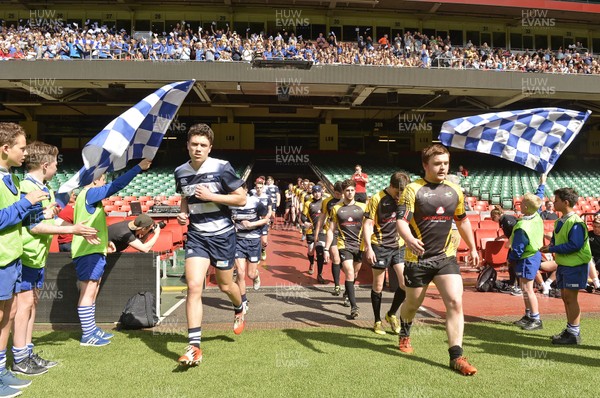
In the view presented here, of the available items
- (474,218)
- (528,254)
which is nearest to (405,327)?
→ (528,254)

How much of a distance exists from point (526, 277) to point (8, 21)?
3198cm

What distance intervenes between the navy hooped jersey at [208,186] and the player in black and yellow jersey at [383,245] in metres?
2.03

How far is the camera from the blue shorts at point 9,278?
3.64m

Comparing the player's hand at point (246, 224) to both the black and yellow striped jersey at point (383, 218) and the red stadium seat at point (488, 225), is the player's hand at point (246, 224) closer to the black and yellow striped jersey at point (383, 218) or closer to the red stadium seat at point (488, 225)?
the black and yellow striped jersey at point (383, 218)

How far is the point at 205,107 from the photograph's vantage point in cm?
2961

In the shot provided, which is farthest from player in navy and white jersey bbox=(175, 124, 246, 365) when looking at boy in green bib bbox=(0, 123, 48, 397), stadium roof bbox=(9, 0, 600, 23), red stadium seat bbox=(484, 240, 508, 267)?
stadium roof bbox=(9, 0, 600, 23)

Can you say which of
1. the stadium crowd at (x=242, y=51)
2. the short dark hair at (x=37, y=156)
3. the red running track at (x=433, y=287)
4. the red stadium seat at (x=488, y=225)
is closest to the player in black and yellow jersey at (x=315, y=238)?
the red running track at (x=433, y=287)

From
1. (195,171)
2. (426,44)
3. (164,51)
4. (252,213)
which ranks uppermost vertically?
(426,44)

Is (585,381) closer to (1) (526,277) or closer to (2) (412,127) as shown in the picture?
(1) (526,277)

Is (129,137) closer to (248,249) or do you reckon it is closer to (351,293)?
(248,249)

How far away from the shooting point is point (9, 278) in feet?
12.1

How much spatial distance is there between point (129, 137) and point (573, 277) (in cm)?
541

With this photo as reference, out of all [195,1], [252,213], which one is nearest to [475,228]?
[252,213]

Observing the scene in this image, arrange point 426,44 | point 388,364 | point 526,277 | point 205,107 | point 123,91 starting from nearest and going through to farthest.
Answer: point 388,364 < point 526,277 < point 123,91 < point 426,44 < point 205,107
